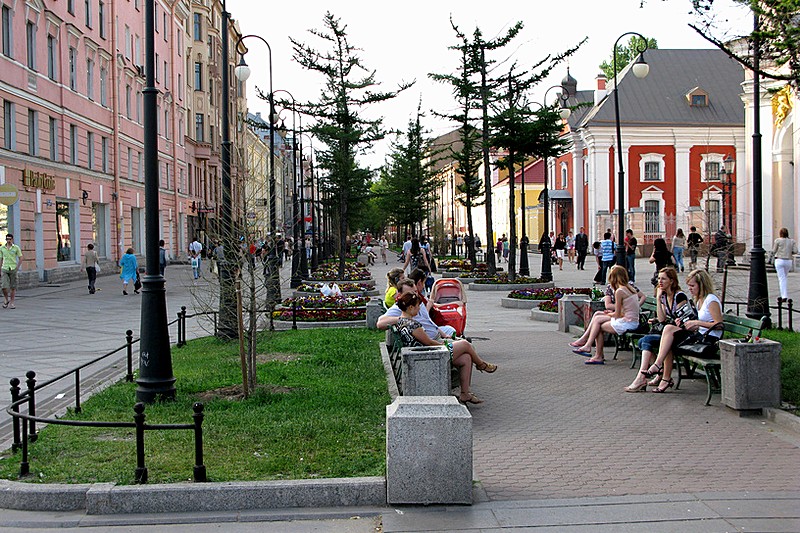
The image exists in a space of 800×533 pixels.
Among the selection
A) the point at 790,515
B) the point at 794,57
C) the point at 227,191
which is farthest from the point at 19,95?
the point at 790,515

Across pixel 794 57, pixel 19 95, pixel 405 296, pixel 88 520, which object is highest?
pixel 19 95

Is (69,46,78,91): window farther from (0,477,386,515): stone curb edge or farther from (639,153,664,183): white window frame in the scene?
(639,153,664,183): white window frame

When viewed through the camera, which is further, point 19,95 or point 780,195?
point 780,195

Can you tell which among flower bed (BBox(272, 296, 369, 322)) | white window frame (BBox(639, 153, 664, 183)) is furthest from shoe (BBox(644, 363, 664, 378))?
white window frame (BBox(639, 153, 664, 183))

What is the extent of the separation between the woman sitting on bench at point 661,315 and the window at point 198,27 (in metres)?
60.4

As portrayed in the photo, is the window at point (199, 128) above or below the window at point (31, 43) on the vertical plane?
above

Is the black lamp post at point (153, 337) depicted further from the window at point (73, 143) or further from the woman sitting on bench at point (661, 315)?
the window at point (73, 143)

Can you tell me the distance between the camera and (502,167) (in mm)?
32125

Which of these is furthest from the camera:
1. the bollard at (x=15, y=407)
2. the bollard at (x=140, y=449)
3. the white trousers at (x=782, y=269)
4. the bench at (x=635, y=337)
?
the white trousers at (x=782, y=269)

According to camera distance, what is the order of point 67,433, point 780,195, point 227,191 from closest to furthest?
point 67,433 → point 227,191 → point 780,195

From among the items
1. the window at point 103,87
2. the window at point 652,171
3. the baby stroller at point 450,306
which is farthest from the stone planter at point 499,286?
the window at point 652,171

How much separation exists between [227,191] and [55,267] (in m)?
24.7

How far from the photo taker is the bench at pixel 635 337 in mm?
11709

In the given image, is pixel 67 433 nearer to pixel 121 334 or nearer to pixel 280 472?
pixel 280 472
